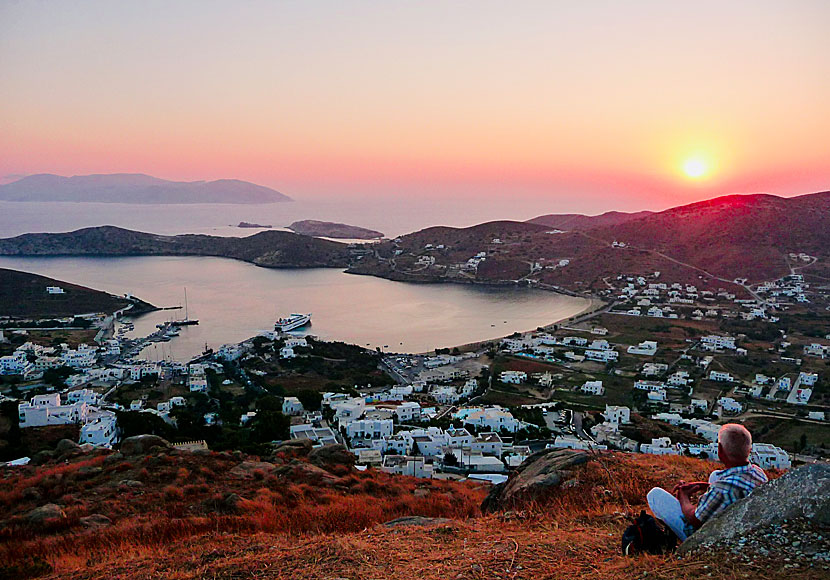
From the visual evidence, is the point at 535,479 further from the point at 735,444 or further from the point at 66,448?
the point at 66,448

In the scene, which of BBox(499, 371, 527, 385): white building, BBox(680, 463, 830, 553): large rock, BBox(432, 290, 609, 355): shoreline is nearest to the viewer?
BBox(680, 463, 830, 553): large rock

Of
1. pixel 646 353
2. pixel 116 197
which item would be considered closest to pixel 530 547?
pixel 646 353

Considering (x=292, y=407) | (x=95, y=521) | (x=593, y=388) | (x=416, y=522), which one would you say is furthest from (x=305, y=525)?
(x=593, y=388)

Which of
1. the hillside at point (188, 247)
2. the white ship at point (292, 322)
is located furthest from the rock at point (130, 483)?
the hillside at point (188, 247)

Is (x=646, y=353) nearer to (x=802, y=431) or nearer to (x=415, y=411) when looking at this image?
(x=802, y=431)

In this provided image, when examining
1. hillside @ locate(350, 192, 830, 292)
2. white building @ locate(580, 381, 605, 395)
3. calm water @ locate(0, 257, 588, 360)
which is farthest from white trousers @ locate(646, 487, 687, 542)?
hillside @ locate(350, 192, 830, 292)

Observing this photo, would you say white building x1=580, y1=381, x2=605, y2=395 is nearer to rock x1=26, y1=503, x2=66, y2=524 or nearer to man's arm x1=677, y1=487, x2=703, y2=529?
rock x1=26, y1=503, x2=66, y2=524

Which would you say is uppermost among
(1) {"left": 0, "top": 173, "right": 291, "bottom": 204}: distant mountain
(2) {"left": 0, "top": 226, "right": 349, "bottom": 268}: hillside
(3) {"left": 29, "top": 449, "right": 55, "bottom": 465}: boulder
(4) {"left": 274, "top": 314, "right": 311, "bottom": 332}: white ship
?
(1) {"left": 0, "top": 173, "right": 291, "bottom": 204}: distant mountain
